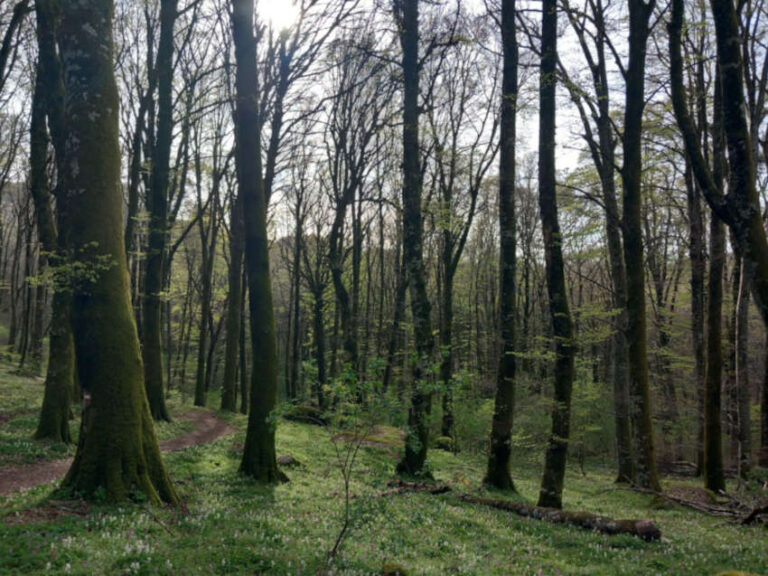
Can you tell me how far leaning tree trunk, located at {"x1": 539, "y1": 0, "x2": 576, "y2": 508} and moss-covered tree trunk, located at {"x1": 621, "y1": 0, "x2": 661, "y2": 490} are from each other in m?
2.31

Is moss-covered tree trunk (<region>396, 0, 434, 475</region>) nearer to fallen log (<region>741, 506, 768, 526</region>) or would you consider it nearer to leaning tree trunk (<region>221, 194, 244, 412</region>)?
fallen log (<region>741, 506, 768, 526</region>)

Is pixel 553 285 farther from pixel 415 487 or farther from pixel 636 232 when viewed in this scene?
pixel 415 487

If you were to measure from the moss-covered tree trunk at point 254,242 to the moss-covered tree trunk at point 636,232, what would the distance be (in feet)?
31.5

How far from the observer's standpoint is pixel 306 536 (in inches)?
267

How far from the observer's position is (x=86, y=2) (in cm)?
805

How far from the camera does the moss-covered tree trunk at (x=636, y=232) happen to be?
12.3 metres

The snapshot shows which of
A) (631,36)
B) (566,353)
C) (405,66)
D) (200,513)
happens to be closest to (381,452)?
(566,353)

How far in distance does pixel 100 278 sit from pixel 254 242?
4.21m

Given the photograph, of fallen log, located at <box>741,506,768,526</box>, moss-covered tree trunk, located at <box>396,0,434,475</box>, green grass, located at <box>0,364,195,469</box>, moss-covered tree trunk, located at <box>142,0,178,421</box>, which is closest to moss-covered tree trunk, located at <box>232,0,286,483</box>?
moss-covered tree trunk, located at <box>396,0,434,475</box>

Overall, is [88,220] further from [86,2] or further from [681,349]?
[681,349]

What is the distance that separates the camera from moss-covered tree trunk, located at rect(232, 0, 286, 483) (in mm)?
11414

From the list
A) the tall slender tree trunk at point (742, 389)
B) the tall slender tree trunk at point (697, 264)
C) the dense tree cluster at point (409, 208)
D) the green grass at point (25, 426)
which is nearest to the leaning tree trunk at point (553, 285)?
the dense tree cluster at point (409, 208)

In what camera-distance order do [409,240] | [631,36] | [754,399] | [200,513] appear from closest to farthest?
[200,513]
[631,36]
[409,240]
[754,399]

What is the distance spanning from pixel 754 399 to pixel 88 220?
1529 inches
